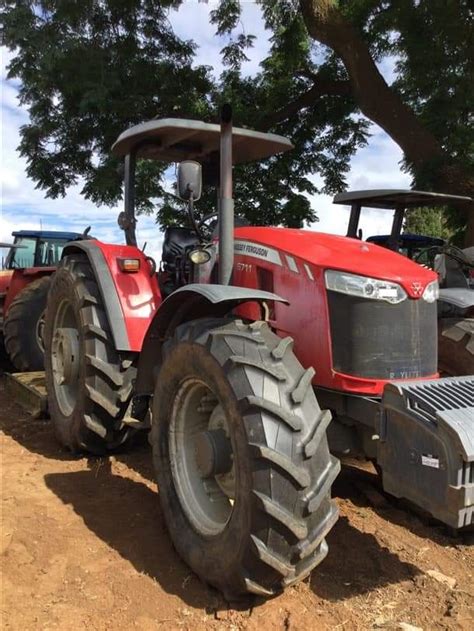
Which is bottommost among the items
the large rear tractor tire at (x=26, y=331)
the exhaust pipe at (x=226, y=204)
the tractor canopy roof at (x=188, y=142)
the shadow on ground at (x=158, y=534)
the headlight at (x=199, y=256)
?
the shadow on ground at (x=158, y=534)

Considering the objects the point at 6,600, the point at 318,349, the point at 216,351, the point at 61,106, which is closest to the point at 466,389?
the point at 318,349

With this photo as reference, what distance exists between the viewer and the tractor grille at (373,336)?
2865 millimetres

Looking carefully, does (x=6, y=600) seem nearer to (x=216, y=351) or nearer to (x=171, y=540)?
(x=171, y=540)

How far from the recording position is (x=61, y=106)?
11.7 meters

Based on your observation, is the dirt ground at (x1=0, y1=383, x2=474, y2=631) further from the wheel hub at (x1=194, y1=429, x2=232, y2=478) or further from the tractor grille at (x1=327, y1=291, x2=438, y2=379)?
the tractor grille at (x1=327, y1=291, x2=438, y2=379)

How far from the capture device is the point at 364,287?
2.86 meters

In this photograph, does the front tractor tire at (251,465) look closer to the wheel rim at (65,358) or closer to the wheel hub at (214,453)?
the wheel hub at (214,453)

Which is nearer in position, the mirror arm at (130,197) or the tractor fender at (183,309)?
the tractor fender at (183,309)

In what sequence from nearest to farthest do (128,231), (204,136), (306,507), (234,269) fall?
(306,507) < (234,269) < (204,136) < (128,231)

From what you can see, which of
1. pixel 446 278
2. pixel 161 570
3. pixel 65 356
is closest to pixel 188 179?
pixel 65 356

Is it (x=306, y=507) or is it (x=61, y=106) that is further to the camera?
(x=61, y=106)

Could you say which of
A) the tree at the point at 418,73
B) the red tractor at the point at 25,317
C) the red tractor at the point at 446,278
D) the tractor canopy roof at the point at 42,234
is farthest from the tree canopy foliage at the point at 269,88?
the red tractor at the point at 446,278

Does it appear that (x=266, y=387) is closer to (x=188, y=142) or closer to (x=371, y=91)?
(x=188, y=142)

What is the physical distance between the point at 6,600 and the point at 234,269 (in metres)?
2.00
